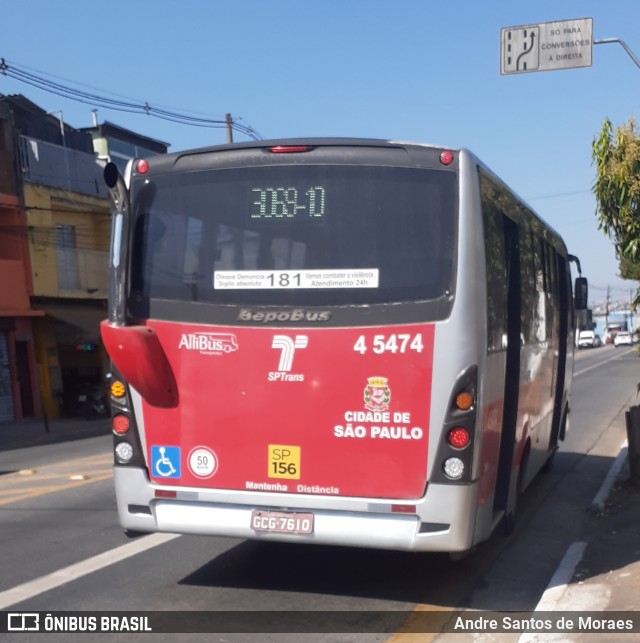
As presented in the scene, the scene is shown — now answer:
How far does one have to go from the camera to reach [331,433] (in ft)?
19.8

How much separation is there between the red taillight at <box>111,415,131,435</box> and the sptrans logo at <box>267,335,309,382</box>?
3.73 ft

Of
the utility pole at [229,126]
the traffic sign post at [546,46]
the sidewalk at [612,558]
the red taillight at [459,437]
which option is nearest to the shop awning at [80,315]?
the utility pole at [229,126]

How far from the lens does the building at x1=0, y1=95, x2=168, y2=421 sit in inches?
1060

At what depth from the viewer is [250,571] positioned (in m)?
7.17

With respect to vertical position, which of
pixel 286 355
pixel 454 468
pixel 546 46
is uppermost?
pixel 546 46

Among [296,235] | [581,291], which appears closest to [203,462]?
[296,235]

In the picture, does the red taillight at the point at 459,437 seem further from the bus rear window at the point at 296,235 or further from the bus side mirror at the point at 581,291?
the bus side mirror at the point at 581,291

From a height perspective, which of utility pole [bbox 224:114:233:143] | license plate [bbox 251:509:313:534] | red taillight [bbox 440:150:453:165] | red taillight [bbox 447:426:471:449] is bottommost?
license plate [bbox 251:509:313:534]

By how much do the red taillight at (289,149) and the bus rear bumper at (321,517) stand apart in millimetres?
2393

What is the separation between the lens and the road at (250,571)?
630 centimetres

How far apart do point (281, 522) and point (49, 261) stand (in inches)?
937

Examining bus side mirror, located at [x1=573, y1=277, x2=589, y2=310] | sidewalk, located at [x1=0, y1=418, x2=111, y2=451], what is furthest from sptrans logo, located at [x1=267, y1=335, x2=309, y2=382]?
sidewalk, located at [x1=0, y1=418, x2=111, y2=451]

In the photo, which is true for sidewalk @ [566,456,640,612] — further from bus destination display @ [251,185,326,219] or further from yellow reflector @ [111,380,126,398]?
yellow reflector @ [111,380,126,398]

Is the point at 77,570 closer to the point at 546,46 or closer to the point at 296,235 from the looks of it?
the point at 296,235
